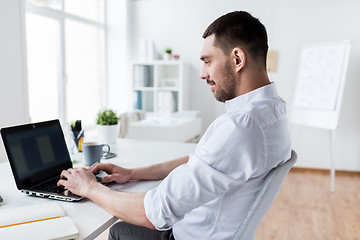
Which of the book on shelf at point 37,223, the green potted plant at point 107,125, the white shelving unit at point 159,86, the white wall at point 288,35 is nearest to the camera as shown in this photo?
the book on shelf at point 37,223

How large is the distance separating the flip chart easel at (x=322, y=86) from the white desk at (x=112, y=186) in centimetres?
217

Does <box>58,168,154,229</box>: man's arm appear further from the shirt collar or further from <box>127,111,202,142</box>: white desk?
<box>127,111,202,142</box>: white desk

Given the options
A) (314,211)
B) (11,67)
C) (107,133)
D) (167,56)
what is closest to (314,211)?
(314,211)

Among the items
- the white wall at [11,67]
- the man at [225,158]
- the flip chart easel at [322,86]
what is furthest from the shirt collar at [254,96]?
the flip chart easel at [322,86]

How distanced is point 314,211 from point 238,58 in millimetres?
2464

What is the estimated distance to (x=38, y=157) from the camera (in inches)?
48.3

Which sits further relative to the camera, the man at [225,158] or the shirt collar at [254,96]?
the shirt collar at [254,96]

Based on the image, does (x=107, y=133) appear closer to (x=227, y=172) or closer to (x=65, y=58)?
(x=227, y=172)

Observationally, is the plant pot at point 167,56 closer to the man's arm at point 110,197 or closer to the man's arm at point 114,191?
the man's arm at point 114,191

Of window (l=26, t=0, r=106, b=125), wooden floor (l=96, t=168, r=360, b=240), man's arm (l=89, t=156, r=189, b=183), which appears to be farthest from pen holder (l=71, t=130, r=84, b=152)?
window (l=26, t=0, r=106, b=125)

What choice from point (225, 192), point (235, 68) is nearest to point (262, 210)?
point (225, 192)

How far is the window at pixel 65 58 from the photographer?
3.42 m

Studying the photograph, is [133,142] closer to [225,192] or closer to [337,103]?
[225,192]

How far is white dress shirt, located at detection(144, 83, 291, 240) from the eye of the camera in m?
0.84
